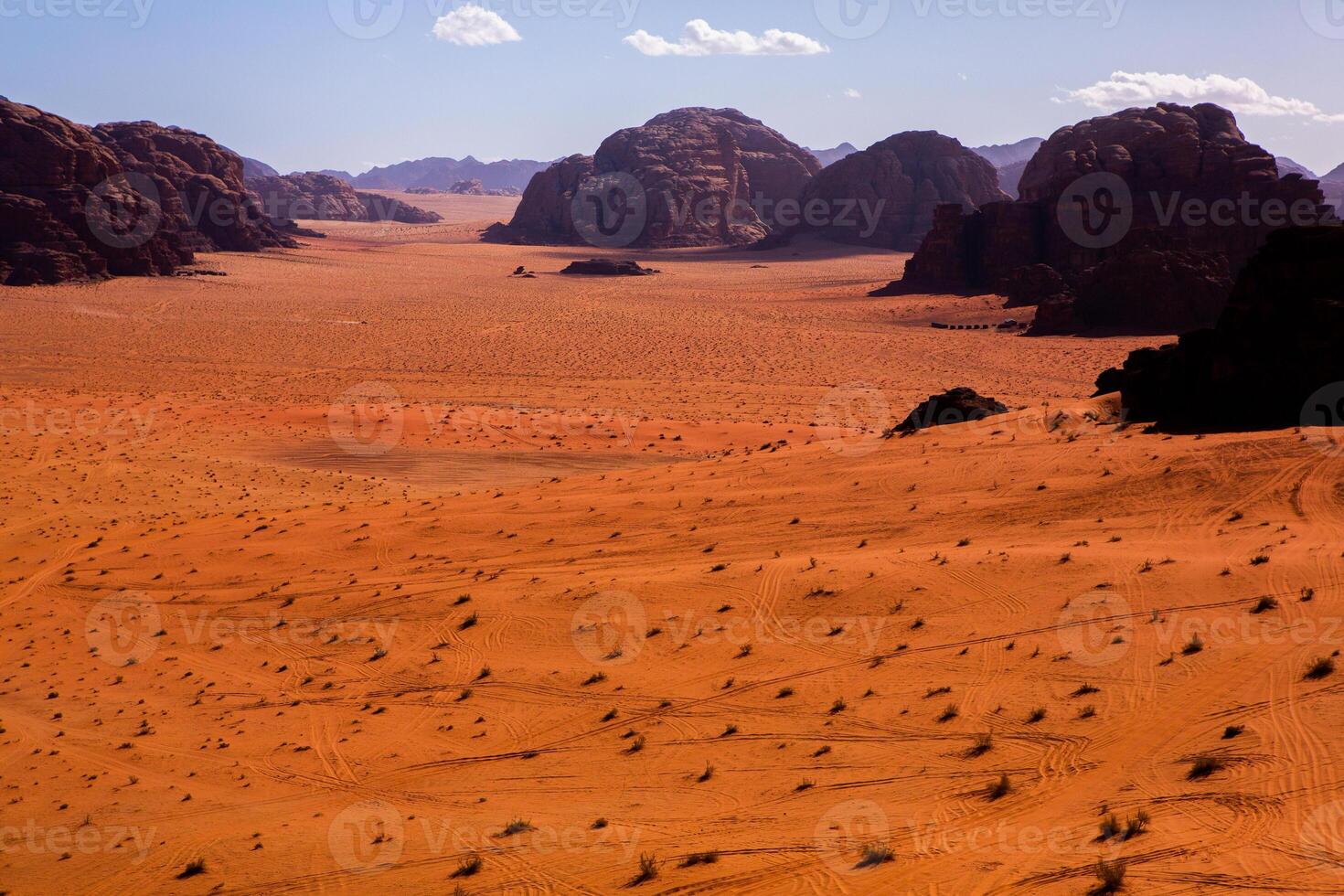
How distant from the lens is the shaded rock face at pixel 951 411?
19469 mm

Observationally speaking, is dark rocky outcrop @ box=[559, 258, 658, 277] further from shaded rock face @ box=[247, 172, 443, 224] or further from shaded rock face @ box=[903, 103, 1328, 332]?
shaded rock face @ box=[247, 172, 443, 224]

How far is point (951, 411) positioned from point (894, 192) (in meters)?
79.6

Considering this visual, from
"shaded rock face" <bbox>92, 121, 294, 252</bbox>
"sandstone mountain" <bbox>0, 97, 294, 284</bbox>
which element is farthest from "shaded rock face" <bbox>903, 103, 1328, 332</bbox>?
"shaded rock face" <bbox>92, 121, 294, 252</bbox>

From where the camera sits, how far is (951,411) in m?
19.9

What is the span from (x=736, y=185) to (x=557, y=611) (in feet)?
330

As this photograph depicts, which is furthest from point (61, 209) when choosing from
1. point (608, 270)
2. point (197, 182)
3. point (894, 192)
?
point (894, 192)

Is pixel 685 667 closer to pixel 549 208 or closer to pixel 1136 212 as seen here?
pixel 1136 212

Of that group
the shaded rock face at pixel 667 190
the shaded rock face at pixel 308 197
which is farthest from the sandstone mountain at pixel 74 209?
the shaded rock face at pixel 308 197

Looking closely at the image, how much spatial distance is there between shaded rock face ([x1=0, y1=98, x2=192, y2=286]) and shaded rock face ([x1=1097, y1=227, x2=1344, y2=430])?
5570cm

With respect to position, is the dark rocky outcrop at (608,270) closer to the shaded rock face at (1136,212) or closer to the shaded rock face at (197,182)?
the shaded rock face at (1136,212)

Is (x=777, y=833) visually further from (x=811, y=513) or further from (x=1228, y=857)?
(x=811, y=513)

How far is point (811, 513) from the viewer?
1429 cm

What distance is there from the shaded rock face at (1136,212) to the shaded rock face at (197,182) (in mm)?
51482

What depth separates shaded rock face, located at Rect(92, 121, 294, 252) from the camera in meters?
73.2
